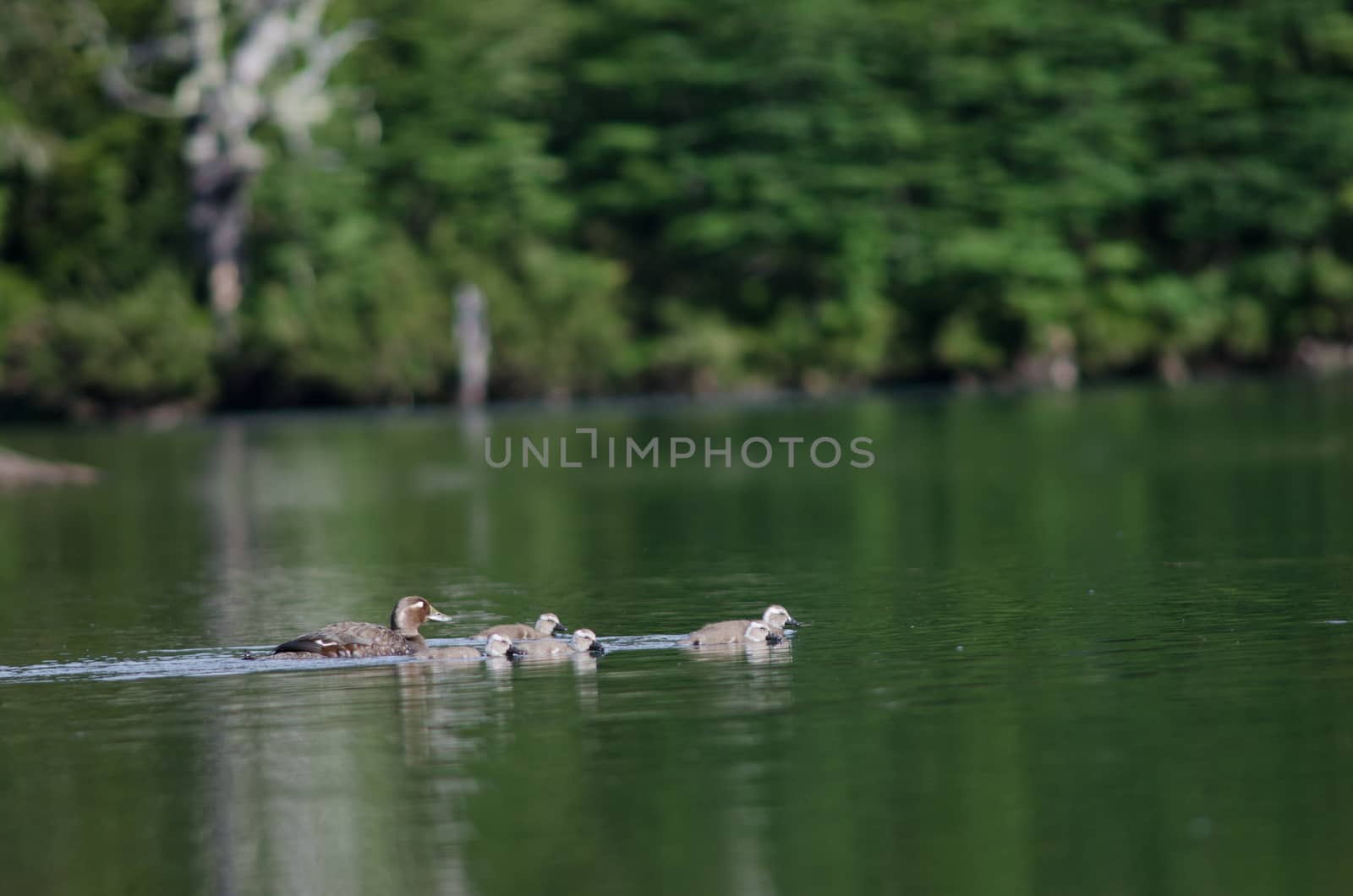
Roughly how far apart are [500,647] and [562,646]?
0.41 m

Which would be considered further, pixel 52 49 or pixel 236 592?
pixel 52 49

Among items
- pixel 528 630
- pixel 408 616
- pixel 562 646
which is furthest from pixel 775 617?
pixel 408 616

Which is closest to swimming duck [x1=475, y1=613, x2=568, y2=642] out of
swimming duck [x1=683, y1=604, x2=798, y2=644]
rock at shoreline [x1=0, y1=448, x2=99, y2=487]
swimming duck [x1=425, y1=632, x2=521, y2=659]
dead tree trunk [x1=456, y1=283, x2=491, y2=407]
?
swimming duck [x1=425, y1=632, x2=521, y2=659]

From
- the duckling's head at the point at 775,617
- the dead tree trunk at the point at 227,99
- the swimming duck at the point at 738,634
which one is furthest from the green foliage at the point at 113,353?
the swimming duck at the point at 738,634

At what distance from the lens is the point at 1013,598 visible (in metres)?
18.2

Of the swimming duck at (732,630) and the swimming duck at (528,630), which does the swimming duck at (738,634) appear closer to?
the swimming duck at (732,630)

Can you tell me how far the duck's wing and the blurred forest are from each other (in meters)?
48.5

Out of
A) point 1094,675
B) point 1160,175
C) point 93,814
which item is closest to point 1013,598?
point 1094,675

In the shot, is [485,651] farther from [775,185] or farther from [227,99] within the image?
[775,185]

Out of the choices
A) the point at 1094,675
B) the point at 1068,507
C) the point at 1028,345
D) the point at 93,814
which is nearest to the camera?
the point at 93,814

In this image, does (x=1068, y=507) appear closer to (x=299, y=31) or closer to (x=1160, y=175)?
(x=299, y=31)

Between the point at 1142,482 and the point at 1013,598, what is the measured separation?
12.6 metres

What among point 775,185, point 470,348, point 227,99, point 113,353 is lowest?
point 470,348

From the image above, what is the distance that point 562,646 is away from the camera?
16.0m
